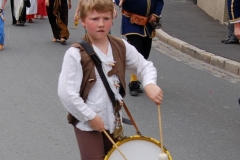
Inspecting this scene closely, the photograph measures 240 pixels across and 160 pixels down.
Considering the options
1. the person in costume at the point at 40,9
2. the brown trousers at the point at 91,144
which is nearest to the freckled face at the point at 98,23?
the brown trousers at the point at 91,144

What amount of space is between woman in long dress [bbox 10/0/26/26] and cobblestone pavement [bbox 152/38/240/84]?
13.5ft

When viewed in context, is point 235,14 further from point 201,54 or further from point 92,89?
point 201,54

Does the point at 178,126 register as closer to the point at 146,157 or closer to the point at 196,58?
the point at 146,157

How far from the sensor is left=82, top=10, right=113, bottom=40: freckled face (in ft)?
10.6

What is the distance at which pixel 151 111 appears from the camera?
667 centimetres

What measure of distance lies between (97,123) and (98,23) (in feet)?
1.93

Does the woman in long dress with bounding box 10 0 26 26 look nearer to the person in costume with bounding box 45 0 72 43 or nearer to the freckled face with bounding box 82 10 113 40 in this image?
the person in costume with bounding box 45 0 72 43

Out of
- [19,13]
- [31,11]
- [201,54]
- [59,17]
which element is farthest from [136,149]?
[31,11]

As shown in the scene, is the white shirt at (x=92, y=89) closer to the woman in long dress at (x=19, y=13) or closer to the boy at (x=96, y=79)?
the boy at (x=96, y=79)

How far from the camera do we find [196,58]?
403 inches

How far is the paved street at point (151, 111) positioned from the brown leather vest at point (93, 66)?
199 centimetres

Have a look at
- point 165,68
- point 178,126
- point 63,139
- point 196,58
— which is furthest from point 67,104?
point 196,58

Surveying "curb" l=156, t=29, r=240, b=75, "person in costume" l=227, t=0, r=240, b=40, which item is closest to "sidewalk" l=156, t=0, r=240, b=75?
"curb" l=156, t=29, r=240, b=75

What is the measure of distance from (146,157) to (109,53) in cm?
69
